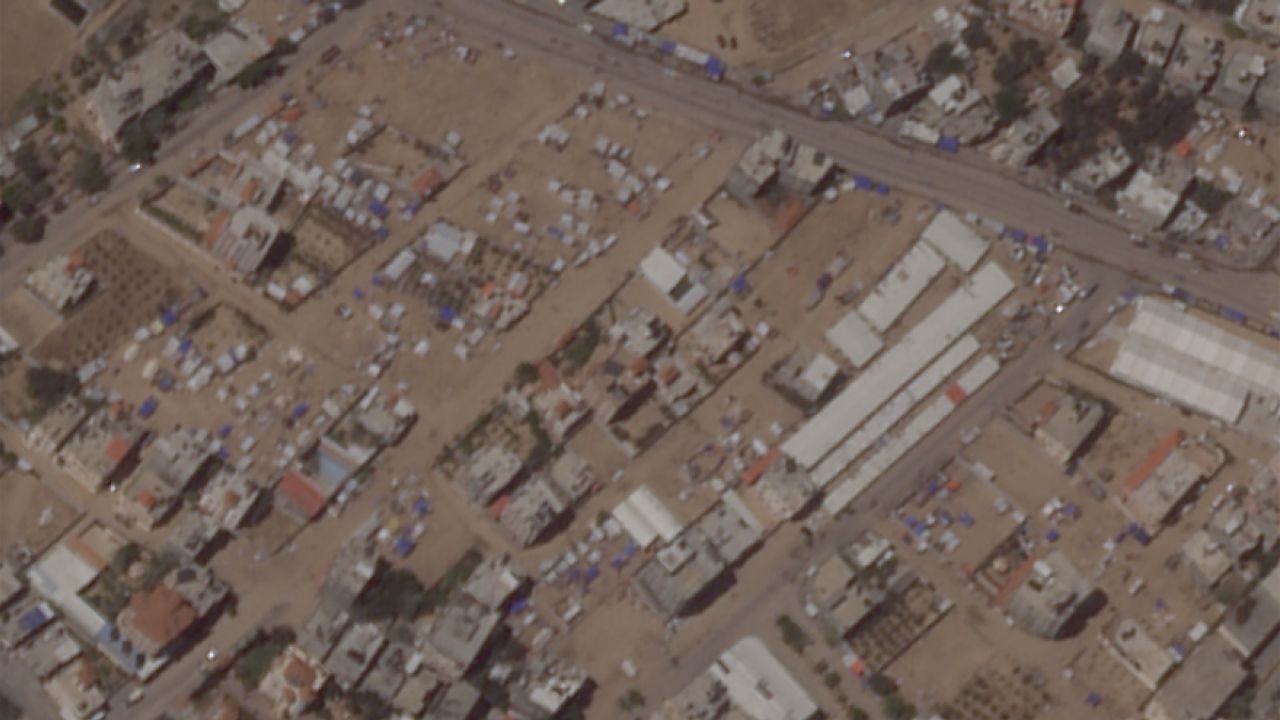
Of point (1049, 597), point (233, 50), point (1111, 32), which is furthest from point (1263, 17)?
point (233, 50)

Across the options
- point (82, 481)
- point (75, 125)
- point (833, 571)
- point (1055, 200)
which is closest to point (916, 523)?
point (833, 571)

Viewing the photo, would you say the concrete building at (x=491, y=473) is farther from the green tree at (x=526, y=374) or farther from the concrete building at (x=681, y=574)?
the concrete building at (x=681, y=574)

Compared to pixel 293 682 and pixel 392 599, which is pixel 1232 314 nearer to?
pixel 392 599

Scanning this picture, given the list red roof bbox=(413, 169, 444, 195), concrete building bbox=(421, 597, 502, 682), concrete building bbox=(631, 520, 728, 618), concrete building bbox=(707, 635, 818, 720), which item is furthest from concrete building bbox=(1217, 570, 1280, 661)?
red roof bbox=(413, 169, 444, 195)

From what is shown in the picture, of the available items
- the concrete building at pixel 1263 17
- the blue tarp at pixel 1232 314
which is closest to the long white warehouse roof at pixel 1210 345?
the blue tarp at pixel 1232 314

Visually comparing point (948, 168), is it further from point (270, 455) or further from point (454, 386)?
point (270, 455)
